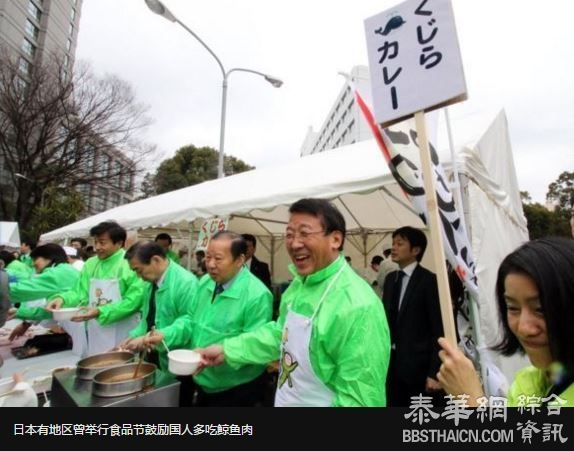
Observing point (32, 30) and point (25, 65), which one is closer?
point (25, 65)

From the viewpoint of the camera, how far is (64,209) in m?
19.0

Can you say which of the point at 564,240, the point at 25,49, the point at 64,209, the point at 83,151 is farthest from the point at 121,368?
the point at 25,49

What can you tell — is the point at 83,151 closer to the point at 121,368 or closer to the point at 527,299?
the point at 121,368

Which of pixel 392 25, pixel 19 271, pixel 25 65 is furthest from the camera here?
pixel 25 65

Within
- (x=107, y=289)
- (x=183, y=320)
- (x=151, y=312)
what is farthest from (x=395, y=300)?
(x=107, y=289)

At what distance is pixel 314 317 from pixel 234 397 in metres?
1.05

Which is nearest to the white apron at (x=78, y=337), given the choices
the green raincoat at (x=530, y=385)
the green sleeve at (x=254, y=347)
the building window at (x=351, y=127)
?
the green sleeve at (x=254, y=347)

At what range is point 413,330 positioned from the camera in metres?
2.28

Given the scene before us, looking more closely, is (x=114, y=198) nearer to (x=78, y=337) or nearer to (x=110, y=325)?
(x=78, y=337)

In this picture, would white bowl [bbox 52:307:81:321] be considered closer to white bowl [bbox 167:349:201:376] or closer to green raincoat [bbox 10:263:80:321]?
green raincoat [bbox 10:263:80:321]

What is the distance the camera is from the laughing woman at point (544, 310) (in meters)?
0.81

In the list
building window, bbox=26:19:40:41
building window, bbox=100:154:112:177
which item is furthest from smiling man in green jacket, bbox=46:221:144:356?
building window, bbox=26:19:40:41

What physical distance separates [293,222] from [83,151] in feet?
65.2

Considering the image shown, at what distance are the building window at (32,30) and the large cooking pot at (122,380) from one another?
3794cm
